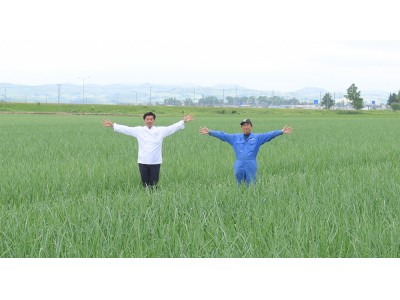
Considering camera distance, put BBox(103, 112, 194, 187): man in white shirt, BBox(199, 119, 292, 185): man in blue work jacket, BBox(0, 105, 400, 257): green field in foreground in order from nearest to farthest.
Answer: BBox(0, 105, 400, 257): green field in foreground
BBox(199, 119, 292, 185): man in blue work jacket
BBox(103, 112, 194, 187): man in white shirt

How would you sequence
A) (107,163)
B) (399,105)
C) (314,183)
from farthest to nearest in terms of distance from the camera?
(399,105), (107,163), (314,183)

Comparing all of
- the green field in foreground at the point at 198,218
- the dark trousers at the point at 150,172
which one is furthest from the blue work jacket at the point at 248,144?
the dark trousers at the point at 150,172

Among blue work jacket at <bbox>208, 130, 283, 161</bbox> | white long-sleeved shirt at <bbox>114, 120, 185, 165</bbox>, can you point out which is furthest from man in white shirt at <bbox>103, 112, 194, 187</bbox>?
blue work jacket at <bbox>208, 130, 283, 161</bbox>

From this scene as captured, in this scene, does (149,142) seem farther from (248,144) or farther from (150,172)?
(248,144)

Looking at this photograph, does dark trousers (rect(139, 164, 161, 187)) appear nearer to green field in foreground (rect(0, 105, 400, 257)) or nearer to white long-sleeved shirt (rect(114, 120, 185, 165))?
white long-sleeved shirt (rect(114, 120, 185, 165))

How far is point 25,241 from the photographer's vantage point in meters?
3.31

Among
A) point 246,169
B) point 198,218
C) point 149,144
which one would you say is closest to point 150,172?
point 149,144

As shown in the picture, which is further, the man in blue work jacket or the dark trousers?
the dark trousers

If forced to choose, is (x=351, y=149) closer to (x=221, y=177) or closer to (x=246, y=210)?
(x=221, y=177)

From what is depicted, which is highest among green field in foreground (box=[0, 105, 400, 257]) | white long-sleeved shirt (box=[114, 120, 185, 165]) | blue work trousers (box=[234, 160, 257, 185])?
white long-sleeved shirt (box=[114, 120, 185, 165])

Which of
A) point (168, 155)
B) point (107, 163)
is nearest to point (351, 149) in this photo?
A: point (168, 155)

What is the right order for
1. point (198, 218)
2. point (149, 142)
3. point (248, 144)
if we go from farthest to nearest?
1. point (149, 142)
2. point (248, 144)
3. point (198, 218)

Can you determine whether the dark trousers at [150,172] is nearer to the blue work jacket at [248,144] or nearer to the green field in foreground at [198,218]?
the green field in foreground at [198,218]

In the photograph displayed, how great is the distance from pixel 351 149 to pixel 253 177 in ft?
23.6
